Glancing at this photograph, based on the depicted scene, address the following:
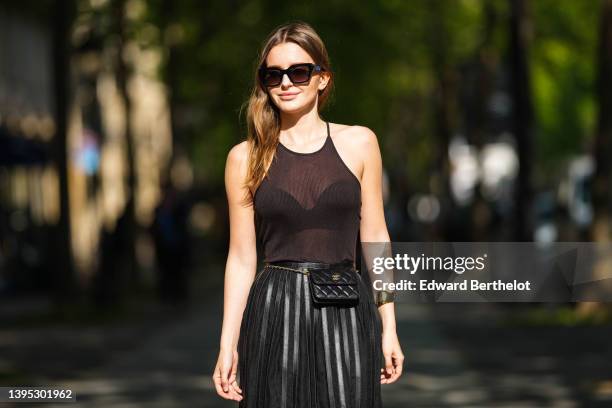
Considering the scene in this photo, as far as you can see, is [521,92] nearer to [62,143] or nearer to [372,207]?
[62,143]

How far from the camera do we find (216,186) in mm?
52656

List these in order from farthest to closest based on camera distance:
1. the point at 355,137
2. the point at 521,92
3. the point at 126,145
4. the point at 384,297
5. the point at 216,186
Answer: the point at 216,186 < the point at 126,145 < the point at 521,92 < the point at 384,297 < the point at 355,137

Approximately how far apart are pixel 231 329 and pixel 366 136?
2.58ft

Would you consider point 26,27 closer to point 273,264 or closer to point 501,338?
point 501,338

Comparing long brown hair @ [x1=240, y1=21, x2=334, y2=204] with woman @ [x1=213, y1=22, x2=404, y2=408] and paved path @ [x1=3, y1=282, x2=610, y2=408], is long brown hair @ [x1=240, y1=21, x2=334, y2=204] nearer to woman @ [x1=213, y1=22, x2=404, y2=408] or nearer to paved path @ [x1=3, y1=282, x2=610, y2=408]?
woman @ [x1=213, y1=22, x2=404, y2=408]

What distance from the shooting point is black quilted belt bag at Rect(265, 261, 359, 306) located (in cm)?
533

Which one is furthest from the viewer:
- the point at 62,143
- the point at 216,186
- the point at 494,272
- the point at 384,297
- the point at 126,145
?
the point at 216,186

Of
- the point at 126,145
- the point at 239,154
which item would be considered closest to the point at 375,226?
the point at 239,154

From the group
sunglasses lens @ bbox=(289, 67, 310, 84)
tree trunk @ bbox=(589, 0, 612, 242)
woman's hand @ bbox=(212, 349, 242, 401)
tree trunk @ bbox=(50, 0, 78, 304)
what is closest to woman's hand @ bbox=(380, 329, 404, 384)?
woman's hand @ bbox=(212, 349, 242, 401)

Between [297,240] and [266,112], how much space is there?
0.47 meters

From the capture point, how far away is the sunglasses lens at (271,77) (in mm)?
5422

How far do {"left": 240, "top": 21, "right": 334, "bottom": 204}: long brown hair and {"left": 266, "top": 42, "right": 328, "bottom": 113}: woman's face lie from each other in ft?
0.07

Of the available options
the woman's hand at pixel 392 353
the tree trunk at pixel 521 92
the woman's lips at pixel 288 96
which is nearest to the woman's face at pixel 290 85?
the woman's lips at pixel 288 96

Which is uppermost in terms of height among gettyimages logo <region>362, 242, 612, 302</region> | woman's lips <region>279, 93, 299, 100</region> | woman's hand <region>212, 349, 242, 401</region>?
woman's lips <region>279, 93, 299, 100</region>
